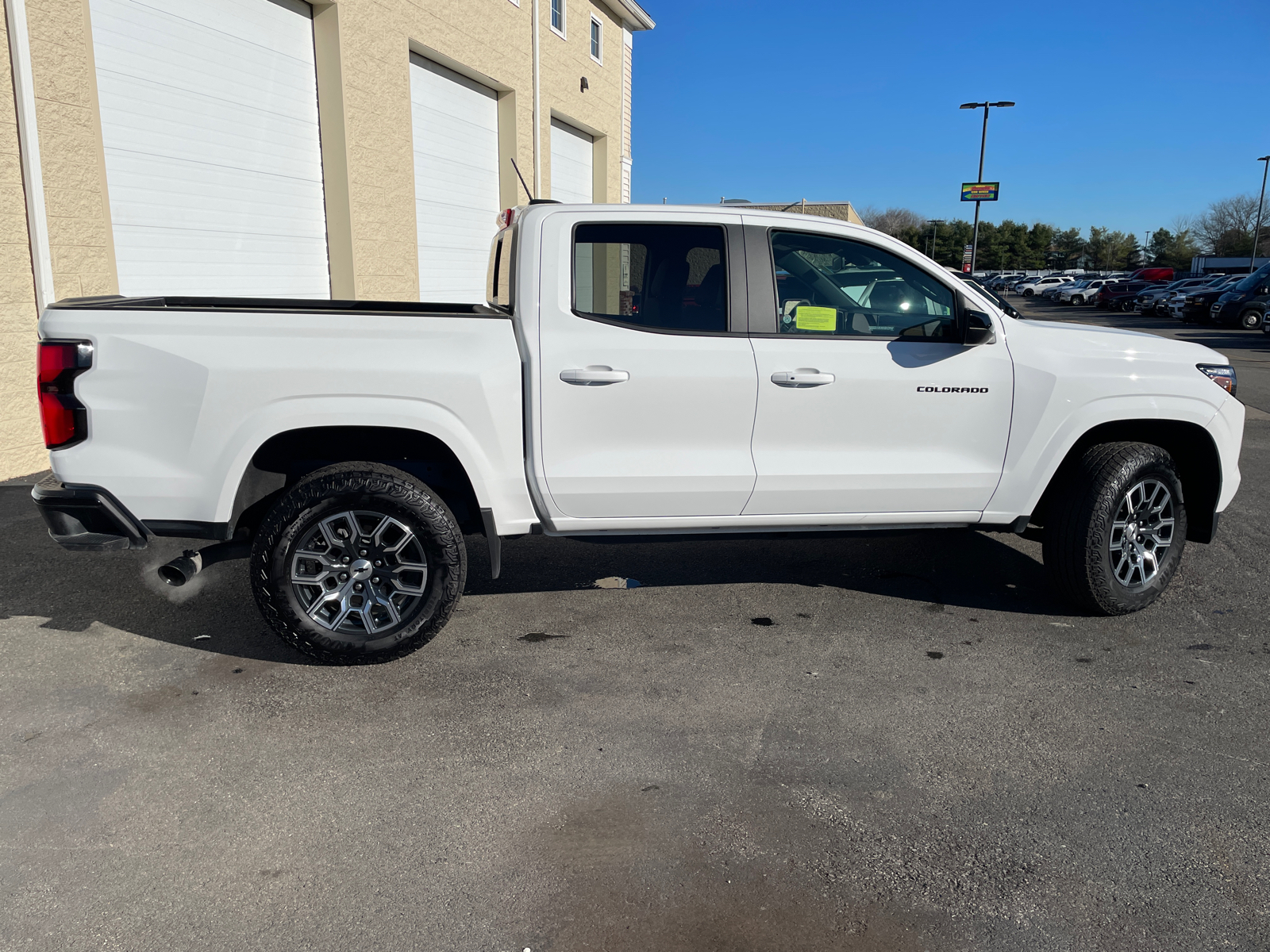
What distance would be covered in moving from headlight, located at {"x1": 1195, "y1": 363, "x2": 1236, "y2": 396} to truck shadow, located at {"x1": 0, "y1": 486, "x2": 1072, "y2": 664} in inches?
53.1

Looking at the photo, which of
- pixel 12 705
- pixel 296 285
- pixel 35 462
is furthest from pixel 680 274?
pixel 296 285

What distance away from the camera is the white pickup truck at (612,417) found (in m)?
3.66

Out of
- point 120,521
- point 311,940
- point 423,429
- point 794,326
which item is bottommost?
point 311,940

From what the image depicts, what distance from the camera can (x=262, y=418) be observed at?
3676mm

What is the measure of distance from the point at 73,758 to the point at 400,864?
4.71 ft

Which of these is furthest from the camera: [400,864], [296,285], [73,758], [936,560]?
[296,285]

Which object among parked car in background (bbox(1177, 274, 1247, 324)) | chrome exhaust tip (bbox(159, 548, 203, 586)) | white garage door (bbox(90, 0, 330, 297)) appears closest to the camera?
chrome exhaust tip (bbox(159, 548, 203, 586))

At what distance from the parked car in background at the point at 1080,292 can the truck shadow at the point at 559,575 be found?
49.3m

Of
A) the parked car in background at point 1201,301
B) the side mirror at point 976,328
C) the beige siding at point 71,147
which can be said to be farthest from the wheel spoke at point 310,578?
the parked car in background at point 1201,301

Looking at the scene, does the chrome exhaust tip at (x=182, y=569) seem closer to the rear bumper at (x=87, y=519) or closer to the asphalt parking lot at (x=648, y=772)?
the rear bumper at (x=87, y=519)

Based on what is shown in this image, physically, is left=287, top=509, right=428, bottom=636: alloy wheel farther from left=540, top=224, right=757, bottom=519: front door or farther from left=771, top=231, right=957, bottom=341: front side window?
left=771, top=231, right=957, bottom=341: front side window

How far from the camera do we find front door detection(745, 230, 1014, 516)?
4141 mm

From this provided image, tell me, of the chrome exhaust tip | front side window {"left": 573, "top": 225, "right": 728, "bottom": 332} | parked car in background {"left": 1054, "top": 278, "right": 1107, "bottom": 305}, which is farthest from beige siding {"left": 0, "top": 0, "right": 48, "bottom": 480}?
parked car in background {"left": 1054, "top": 278, "right": 1107, "bottom": 305}

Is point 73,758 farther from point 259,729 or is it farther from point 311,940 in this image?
point 311,940
